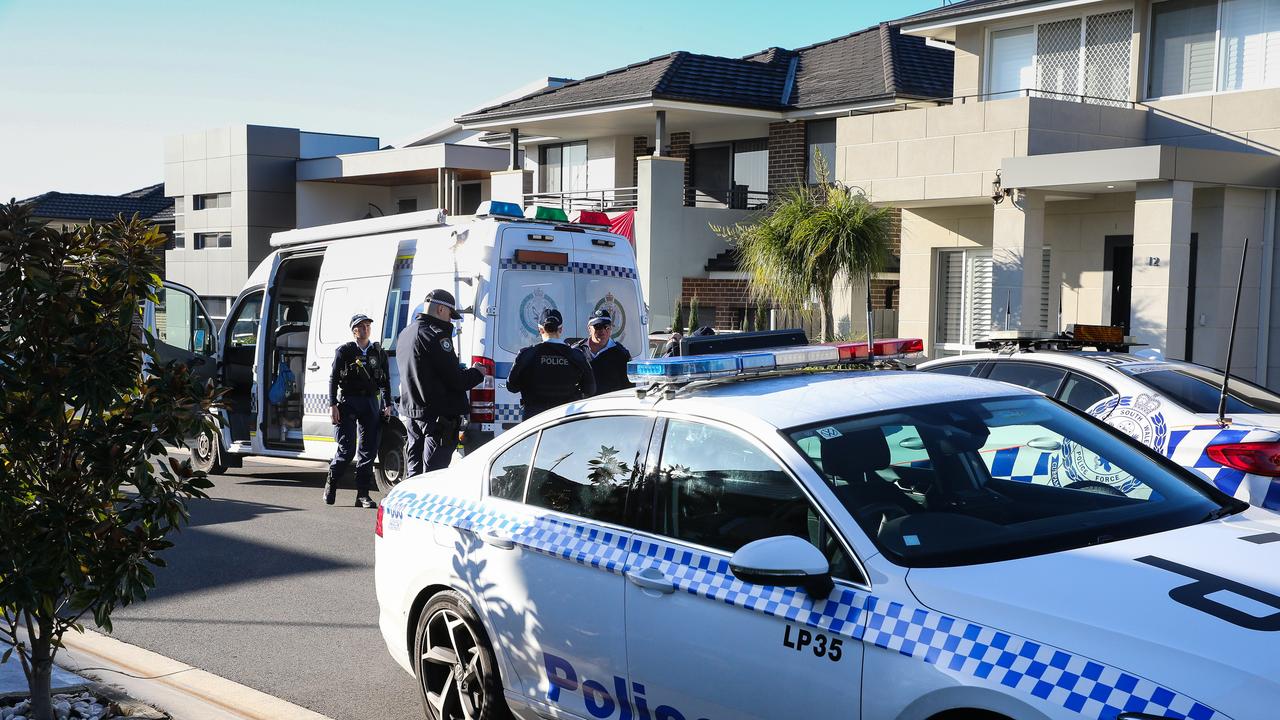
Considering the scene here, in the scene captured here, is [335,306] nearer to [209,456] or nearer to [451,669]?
[209,456]

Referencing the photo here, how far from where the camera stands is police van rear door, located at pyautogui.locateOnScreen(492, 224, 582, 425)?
1068 centimetres

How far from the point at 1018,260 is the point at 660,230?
8433 millimetres

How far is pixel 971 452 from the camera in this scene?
4.25m

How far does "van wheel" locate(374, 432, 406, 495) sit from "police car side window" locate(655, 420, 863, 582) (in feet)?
25.7

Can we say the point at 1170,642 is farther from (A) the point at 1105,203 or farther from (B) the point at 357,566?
(A) the point at 1105,203

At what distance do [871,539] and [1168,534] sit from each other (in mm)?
938

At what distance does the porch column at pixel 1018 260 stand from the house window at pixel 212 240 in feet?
103

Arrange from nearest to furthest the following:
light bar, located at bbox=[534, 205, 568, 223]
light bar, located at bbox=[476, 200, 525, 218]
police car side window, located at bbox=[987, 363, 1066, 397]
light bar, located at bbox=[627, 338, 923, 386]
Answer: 1. light bar, located at bbox=[627, 338, 923, 386]
2. police car side window, located at bbox=[987, 363, 1066, 397]
3. light bar, located at bbox=[476, 200, 525, 218]
4. light bar, located at bbox=[534, 205, 568, 223]

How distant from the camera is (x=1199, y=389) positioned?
8016 mm

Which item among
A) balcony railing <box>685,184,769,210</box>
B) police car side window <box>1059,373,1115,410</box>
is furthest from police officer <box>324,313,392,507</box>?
balcony railing <box>685,184,769,210</box>

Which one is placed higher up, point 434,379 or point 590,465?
point 590,465

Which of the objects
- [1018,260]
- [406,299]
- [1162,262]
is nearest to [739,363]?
[406,299]

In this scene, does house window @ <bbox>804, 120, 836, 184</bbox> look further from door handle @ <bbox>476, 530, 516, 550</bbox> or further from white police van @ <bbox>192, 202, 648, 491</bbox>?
door handle @ <bbox>476, 530, 516, 550</bbox>

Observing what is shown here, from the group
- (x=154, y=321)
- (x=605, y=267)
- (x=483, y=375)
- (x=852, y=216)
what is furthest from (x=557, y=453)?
(x=852, y=216)
